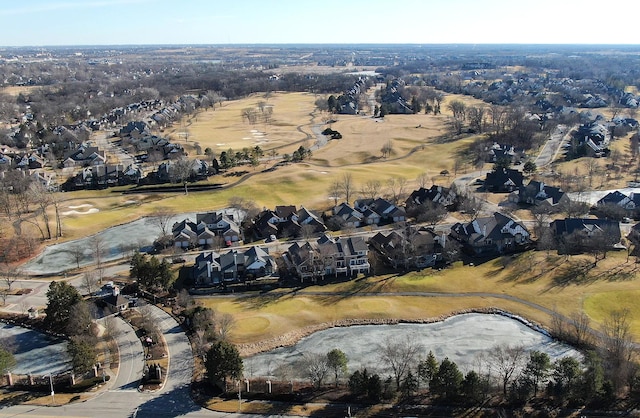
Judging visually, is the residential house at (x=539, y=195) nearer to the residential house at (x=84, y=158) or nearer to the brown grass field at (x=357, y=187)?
the brown grass field at (x=357, y=187)

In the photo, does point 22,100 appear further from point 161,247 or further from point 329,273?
point 329,273

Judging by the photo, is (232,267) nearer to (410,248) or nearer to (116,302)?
(116,302)

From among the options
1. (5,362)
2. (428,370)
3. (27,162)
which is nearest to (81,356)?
(5,362)

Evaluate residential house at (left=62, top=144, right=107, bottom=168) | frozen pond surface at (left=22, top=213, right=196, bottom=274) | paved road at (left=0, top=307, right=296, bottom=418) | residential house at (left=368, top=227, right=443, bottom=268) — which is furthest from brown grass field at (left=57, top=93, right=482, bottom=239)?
paved road at (left=0, top=307, right=296, bottom=418)

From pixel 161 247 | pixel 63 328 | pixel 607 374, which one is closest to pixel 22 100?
pixel 161 247

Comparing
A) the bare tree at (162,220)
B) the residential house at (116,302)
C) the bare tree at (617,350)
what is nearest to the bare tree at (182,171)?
the bare tree at (162,220)

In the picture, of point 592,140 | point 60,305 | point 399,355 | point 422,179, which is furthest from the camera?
point 592,140
